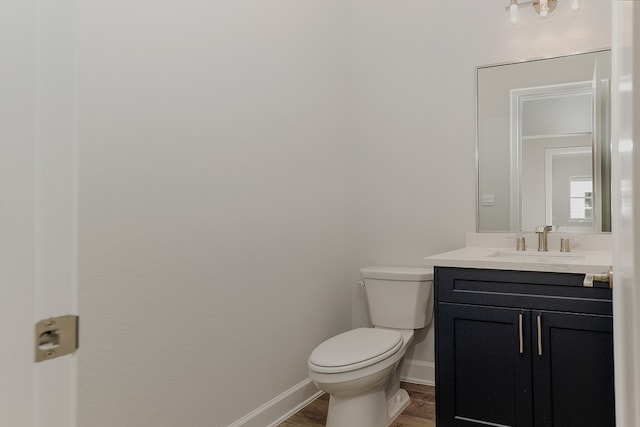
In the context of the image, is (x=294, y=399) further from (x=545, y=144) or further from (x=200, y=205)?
(x=545, y=144)

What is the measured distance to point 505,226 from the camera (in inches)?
102

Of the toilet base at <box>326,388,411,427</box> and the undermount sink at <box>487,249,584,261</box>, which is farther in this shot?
the undermount sink at <box>487,249,584,261</box>

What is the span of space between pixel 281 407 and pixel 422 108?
1875 mm

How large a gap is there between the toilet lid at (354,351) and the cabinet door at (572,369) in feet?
2.04

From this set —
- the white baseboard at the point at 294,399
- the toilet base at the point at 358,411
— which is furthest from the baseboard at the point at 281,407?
the toilet base at the point at 358,411

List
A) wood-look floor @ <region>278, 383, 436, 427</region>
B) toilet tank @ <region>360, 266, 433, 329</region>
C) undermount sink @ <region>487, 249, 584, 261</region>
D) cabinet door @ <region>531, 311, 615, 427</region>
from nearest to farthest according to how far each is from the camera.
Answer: cabinet door @ <region>531, 311, 615, 427</region> < undermount sink @ <region>487, 249, 584, 261</region> < wood-look floor @ <region>278, 383, 436, 427</region> < toilet tank @ <region>360, 266, 433, 329</region>

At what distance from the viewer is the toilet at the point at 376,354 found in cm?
200

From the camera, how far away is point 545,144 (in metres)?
2.48

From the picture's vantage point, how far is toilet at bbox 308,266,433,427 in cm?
200

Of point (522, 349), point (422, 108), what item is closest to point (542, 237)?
point (522, 349)

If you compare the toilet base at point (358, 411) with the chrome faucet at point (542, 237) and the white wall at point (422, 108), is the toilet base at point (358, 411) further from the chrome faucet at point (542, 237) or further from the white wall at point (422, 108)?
the chrome faucet at point (542, 237)

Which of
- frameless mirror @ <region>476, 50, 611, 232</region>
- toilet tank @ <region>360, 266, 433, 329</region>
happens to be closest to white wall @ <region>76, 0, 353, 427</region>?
toilet tank @ <region>360, 266, 433, 329</region>

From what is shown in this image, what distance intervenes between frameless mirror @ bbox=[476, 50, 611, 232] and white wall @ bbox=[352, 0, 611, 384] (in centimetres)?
8

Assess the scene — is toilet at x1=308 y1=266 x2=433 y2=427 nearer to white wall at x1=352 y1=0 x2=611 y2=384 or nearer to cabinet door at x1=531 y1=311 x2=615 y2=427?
white wall at x1=352 y1=0 x2=611 y2=384
